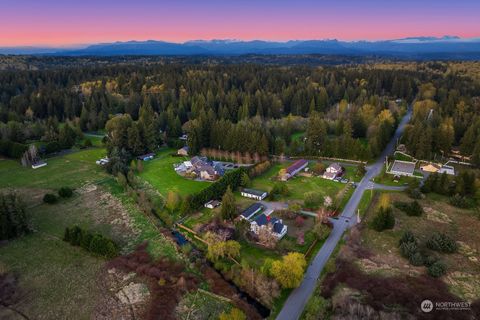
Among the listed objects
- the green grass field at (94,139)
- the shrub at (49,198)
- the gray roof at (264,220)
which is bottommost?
the green grass field at (94,139)

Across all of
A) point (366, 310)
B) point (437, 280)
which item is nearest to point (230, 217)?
point (366, 310)

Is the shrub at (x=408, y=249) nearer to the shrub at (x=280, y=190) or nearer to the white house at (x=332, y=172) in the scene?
the shrub at (x=280, y=190)

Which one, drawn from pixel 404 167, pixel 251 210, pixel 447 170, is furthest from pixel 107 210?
pixel 447 170

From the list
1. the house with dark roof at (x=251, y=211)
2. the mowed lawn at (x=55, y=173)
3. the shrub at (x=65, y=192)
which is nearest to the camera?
the house with dark roof at (x=251, y=211)

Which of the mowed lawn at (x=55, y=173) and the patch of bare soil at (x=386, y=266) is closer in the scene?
the patch of bare soil at (x=386, y=266)

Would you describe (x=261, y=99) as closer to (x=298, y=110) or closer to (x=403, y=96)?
(x=298, y=110)

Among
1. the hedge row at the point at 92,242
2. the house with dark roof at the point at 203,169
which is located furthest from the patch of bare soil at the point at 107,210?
the house with dark roof at the point at 203,169

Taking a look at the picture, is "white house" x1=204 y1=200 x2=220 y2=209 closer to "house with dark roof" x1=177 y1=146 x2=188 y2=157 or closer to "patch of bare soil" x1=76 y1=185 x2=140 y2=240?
"patch of bare soil" x1=76 y1=185 x2=140 y2=240

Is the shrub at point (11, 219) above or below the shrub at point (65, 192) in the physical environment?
above

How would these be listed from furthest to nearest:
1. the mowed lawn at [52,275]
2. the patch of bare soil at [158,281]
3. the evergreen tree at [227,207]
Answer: the evergreen tree at [227,207]
the mowed lawn at [52,275]
the patch of bare soil at [158,281]

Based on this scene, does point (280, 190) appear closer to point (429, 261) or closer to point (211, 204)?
point (211, 204)
